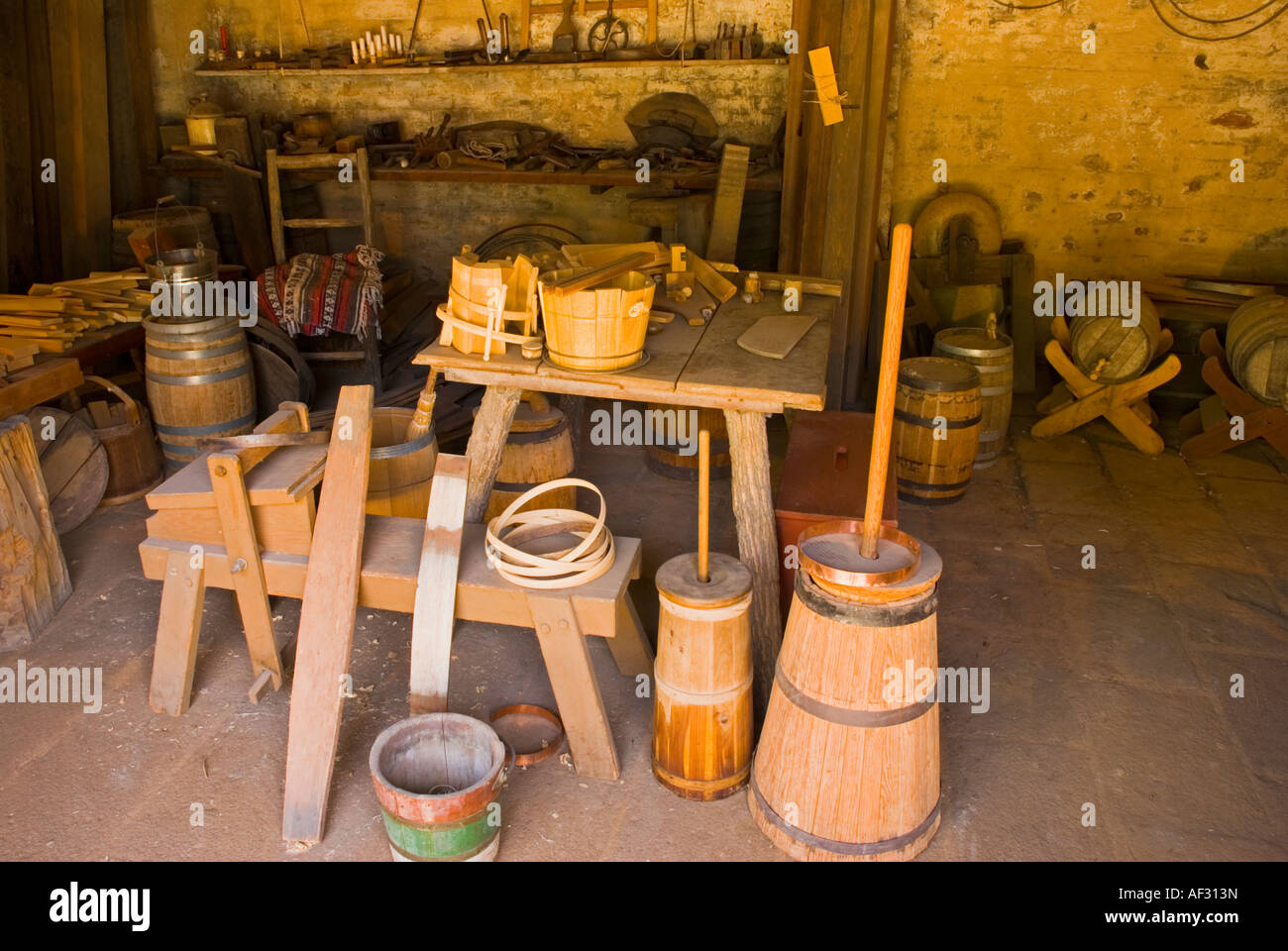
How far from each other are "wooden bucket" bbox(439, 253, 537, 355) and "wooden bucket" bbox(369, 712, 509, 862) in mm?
1227

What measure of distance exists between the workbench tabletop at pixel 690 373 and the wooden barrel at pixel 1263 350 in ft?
10.0

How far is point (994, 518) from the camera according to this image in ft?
17.0

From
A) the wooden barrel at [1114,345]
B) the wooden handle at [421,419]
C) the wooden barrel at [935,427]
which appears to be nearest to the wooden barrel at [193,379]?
the wooden handle at [421,419]

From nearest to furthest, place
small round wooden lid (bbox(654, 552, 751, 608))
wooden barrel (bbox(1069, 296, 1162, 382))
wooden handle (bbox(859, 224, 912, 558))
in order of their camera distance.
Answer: wooden handle (bbox(859, 224, 912, 558)), small round wooden lid (bbox(654, 552, 751, 608)), wooden barrel (bbox(1069, 296, 1162, 382))

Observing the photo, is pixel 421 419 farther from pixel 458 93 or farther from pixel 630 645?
pixel 458 93

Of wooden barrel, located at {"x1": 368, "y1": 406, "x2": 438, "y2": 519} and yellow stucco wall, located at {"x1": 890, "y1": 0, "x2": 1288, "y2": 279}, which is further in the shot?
yellow stucco wall, located at {"x1": 890, "y1": 0, "x2": 1288, "y2": 279}

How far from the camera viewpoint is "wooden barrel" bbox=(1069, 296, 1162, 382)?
590cm

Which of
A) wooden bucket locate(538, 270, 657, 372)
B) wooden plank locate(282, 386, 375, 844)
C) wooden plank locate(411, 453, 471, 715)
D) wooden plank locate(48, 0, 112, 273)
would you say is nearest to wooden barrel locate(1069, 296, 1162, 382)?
wooden bucket locate(538, 270, 657, 372)

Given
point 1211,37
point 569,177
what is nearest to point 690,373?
point 569,177

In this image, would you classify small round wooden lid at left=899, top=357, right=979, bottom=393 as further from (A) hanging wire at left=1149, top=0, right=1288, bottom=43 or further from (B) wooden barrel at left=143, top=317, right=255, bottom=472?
(B) wooden barrel at left=143, top=317, right=255, bottom=472

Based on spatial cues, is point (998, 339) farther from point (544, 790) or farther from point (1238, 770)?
point (544, 790)

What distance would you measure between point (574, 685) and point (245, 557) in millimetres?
→ 1180

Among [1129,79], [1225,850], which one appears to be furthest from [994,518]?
[1129,79]

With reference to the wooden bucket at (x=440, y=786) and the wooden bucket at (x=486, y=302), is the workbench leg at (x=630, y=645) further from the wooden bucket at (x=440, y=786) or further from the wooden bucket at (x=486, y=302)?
the wooden bucket at (x=486, y=302)
